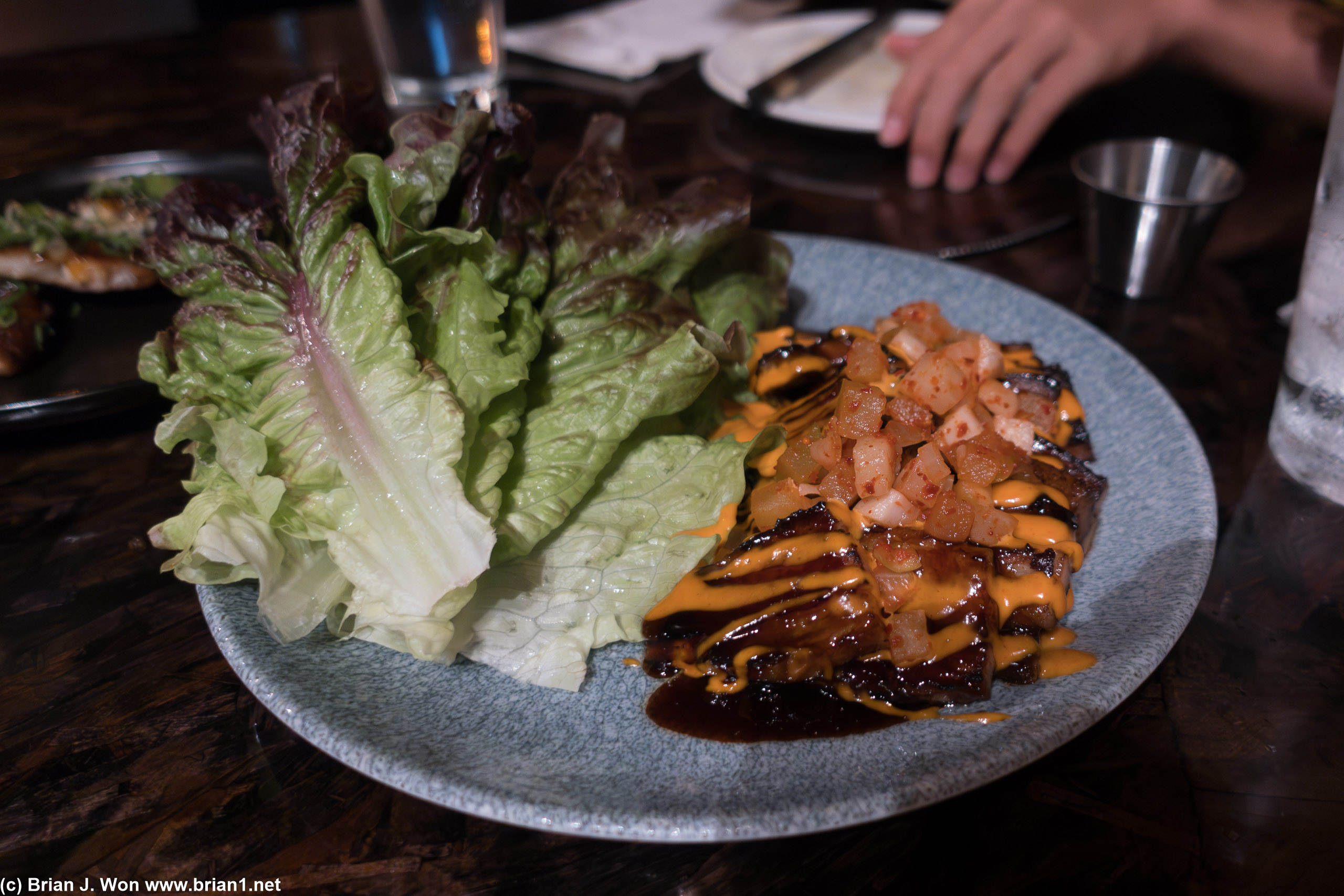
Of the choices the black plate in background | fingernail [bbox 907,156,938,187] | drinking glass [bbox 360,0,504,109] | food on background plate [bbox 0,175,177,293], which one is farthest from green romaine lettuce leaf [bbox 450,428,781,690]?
drinking glass [bbox 360,0,504,109]

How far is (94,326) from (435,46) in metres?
2.37

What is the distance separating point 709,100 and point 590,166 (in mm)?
2541

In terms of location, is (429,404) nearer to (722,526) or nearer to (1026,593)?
(722,526)

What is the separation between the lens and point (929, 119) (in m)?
3.78

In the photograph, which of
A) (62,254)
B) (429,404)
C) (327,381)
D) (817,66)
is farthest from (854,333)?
(817,66)

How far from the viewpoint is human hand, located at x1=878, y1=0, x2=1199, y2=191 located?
3.77 metres

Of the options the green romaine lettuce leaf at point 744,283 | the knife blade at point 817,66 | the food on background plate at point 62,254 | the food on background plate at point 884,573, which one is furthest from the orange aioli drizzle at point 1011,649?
the knife blade at point 817,66

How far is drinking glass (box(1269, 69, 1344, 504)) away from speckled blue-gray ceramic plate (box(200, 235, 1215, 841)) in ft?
1.12

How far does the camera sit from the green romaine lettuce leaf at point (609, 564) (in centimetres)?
183

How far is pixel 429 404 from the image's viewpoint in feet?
5.83

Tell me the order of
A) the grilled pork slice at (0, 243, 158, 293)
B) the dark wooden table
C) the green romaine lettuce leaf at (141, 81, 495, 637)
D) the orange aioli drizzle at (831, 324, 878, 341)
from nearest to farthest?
the dark wooden table → the green romaine lettuce leaf at (141, 81, 495, 637) → the orange aioli drizzle at (831, 324, 878, 341) → the grilled pork slice at (0, 243, 158, 293)

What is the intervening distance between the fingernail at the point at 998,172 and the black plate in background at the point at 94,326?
121 inches

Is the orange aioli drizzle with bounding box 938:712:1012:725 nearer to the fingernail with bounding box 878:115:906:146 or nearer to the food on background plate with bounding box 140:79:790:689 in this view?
the food on background plate with bounding box 140:79:790:689

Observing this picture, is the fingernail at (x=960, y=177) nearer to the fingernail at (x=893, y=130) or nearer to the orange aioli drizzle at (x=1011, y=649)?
the fingernail at (x=893, y=130)
